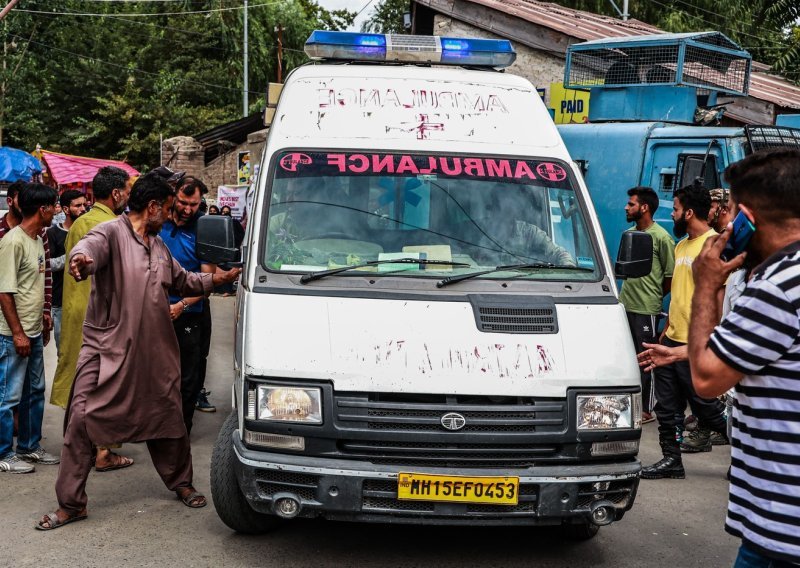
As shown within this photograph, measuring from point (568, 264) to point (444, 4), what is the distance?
1488cm

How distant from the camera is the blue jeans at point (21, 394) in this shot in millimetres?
6086

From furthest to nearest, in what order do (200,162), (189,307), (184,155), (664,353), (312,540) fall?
(200,162)
(184,155)
(189,307)
(312,540)
(664,353)

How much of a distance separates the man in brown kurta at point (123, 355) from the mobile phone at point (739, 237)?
3.37m

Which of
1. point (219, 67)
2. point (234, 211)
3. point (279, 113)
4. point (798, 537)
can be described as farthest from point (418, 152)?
point (219, 67)

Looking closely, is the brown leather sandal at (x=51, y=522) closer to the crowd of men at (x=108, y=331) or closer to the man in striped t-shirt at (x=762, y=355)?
the crowd of men at (x=108, y=331)

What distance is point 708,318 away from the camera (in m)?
2.74

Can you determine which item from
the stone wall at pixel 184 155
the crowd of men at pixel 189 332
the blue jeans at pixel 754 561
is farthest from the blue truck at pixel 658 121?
the stone wall at pixel 184 155

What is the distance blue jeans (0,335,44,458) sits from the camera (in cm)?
609

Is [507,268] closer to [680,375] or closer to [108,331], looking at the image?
[680,375]

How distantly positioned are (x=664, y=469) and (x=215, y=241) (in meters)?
3.35

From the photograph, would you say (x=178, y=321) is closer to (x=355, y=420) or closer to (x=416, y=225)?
(x=416, y=225)

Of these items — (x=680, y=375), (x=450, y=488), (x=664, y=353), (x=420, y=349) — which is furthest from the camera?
(x=680, y=375)

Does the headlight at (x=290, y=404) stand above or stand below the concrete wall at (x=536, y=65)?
below

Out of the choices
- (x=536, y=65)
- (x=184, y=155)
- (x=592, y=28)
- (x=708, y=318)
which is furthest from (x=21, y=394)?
(x=184, y=155)
